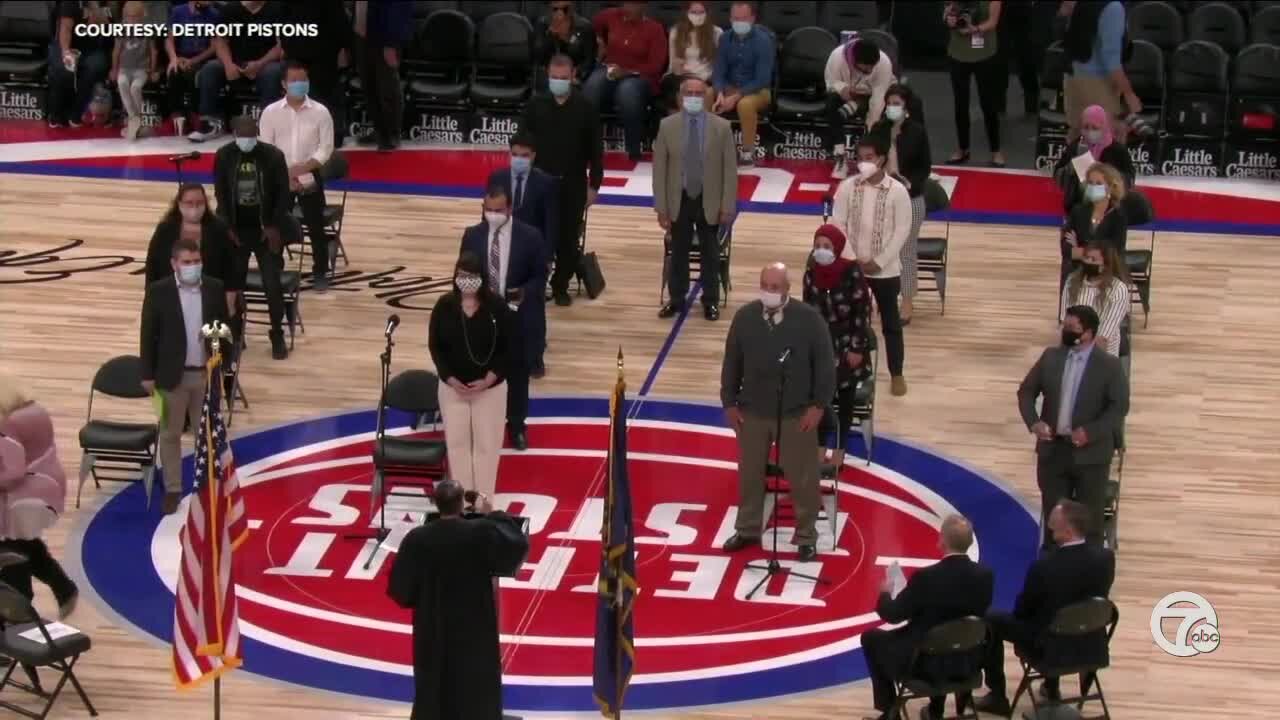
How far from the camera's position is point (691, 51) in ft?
72.8

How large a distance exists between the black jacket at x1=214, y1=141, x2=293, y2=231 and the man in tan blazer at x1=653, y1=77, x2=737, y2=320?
2697mm

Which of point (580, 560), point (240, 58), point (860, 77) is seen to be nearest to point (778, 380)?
point (580, 560)

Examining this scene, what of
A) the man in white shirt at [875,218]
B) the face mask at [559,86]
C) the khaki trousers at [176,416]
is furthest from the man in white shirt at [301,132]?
the man in white shirt at [875,218]

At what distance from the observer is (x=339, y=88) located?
2297 centimetres

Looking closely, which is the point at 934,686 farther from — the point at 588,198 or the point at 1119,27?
the point at 1119,27

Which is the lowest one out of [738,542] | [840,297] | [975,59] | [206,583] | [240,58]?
[738,542]

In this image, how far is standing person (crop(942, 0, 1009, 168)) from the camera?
2211cm

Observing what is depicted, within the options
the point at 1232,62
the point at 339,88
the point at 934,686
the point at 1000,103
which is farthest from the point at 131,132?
the point at 934,686

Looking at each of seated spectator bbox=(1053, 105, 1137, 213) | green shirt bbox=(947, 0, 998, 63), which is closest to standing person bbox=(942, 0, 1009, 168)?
green shirt bbox=(947, 0, 998, 63)

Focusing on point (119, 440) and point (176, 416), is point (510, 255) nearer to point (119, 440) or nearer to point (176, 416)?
point (176, 416)

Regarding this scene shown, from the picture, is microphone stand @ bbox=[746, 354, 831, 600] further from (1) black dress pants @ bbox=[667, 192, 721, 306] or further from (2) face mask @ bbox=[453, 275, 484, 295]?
(1) black dress pants @ bbox=[667, 192, 721, 306]

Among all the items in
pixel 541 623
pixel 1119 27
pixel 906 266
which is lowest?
pixel 541 623

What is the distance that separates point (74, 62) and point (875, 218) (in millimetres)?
11052

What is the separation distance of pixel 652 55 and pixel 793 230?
304cm
